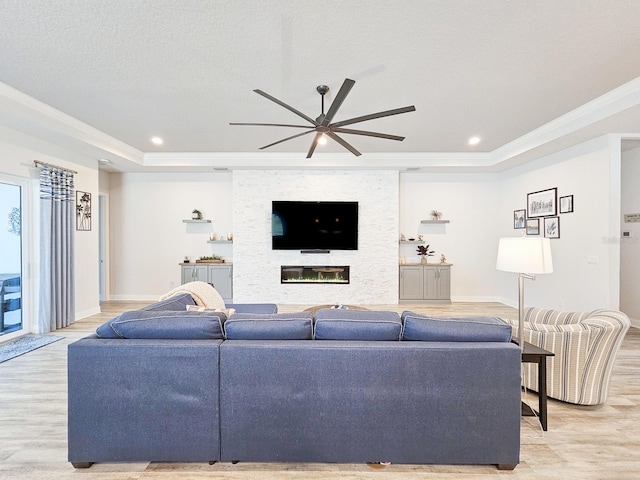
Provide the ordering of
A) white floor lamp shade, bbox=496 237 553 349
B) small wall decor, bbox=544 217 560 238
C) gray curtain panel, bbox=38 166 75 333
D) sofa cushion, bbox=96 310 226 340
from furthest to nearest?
small wall decor, bbox=544 217 560 238 < gray curtain panel, bbox=38 166 75 333 < white floor lamp shade, bbox=496 237 553 349 < sofa cushion, bbox=96 310 226 340

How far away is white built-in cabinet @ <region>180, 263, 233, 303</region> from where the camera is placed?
6289 mm

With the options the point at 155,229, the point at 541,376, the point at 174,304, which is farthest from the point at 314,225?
the point at 541,376

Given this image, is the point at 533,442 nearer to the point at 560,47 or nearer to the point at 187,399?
the point at 187,399

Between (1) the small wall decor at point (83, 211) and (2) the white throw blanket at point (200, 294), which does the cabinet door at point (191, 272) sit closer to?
(1) the small wall decor at point (83, 211)

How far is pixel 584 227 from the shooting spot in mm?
4469

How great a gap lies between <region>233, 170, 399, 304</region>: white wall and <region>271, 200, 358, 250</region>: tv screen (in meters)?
0.13

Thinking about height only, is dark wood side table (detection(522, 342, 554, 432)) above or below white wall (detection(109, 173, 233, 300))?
below

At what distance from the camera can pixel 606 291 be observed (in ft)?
13.6

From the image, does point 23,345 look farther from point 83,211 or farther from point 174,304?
point 174,304

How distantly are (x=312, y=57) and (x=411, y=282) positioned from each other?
4.67m

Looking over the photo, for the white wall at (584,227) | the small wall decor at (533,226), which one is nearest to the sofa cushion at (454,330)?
the white wall at (584,227)

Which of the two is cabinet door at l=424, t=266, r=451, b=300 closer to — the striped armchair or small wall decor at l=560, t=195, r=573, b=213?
small wall decor at l=560, t=195, r=573, b=213

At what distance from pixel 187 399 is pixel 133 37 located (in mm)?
2558

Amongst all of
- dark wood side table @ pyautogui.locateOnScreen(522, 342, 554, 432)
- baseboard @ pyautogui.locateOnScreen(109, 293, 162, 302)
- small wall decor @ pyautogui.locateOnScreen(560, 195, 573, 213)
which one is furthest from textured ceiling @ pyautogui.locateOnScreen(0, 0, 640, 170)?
baseboard @ pyautogui.locateOnScreen(109, 293, 162, 302)
